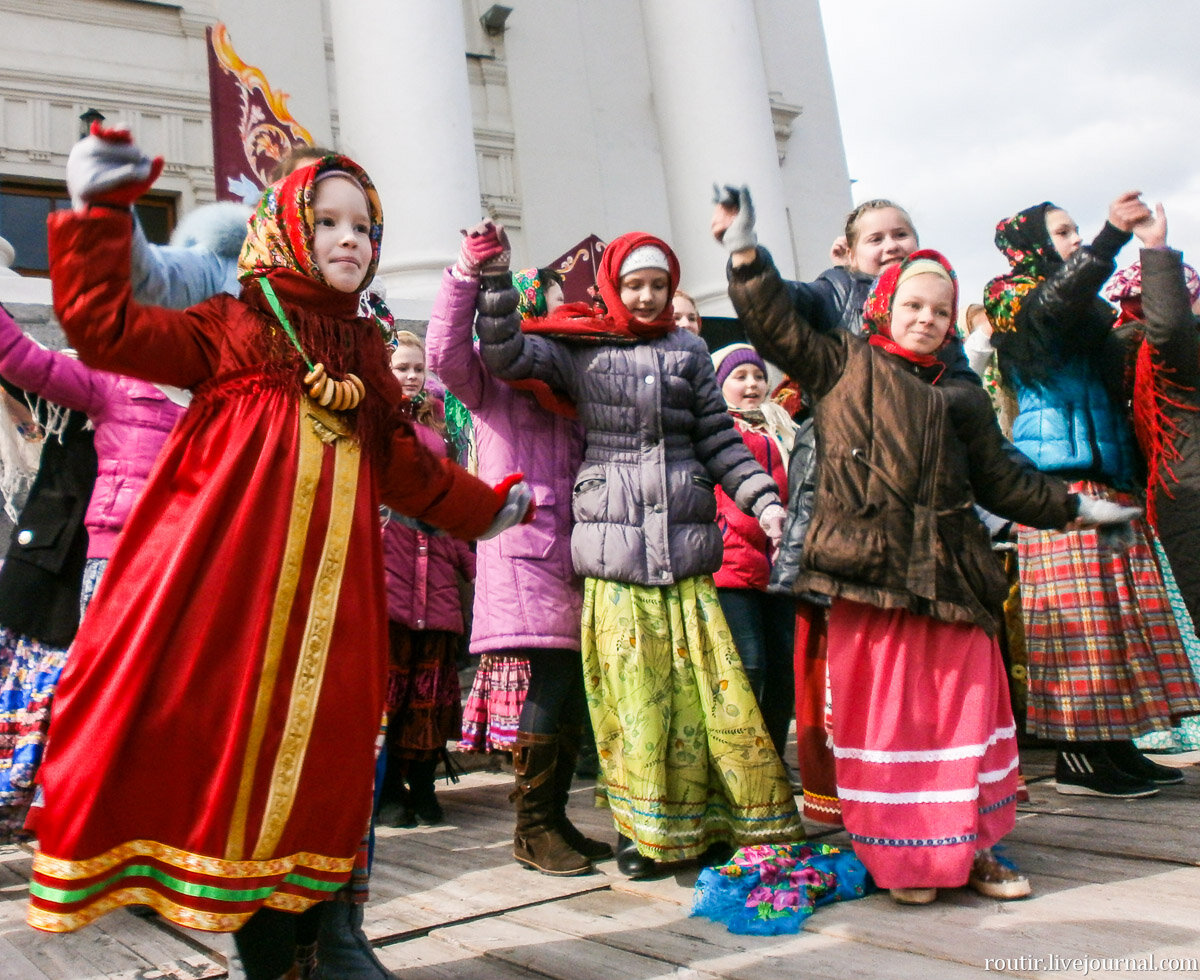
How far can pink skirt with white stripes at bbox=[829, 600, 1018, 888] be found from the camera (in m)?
2.33

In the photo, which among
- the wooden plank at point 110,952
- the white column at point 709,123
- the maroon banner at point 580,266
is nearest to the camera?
the wooden plank at point 110,952

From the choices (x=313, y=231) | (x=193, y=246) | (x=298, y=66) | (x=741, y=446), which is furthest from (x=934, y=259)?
(x=298, y=66)

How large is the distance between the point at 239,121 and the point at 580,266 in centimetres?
203

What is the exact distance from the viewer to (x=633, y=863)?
8.72ft

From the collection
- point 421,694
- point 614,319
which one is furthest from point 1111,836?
point 421,694

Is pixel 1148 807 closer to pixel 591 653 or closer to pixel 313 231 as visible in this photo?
pixel 591 653

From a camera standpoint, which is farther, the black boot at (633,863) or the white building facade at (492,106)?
the white building facade at (492,106)

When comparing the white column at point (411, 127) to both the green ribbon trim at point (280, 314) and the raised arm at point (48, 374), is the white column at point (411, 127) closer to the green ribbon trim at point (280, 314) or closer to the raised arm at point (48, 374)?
the raised arm at point (48, 374)

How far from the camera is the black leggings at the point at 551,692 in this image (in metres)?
2.82

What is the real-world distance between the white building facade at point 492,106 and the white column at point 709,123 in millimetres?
16

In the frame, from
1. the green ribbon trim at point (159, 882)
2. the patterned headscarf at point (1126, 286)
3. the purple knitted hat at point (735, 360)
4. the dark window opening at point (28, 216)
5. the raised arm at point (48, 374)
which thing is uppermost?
the dark window opening at point (28, 216)

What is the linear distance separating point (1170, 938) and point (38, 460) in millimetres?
3303

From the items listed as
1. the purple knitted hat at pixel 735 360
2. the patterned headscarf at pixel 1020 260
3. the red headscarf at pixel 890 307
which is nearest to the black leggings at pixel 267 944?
the red headscarf at pixel 890 307

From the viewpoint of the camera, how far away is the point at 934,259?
2.57 meters
